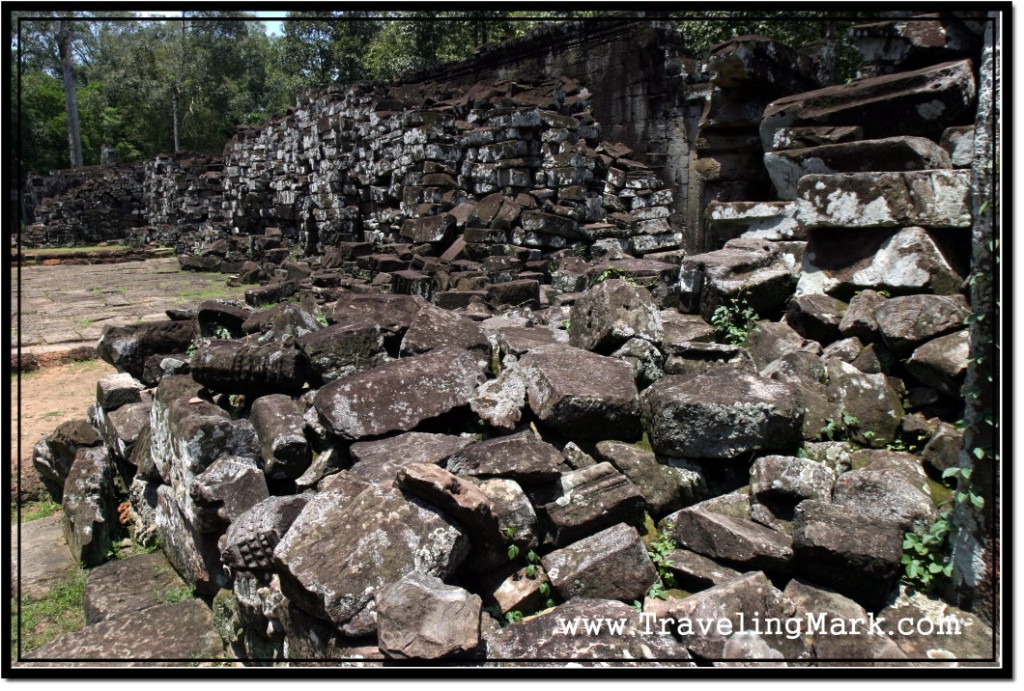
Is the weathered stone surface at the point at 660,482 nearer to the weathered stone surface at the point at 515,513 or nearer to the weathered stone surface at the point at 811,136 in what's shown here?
the weathered stone surface at the point at 515,513

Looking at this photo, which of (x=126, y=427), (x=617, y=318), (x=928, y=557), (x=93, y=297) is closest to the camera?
(x=928, y=557)

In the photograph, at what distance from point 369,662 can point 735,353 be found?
7.54 ft

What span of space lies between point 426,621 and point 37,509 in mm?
4359

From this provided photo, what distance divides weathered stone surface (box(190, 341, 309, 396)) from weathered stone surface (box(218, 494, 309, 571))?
4.06 feet

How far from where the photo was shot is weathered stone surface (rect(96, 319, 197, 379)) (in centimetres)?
556

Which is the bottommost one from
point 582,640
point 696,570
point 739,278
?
point 582,640

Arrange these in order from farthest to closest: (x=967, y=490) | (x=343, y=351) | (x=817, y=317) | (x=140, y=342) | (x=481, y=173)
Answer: (x=481, y=173)
(x=140, y=342)
(x=343, y=351)
(x=817, y=317)
(x=967, y=490)

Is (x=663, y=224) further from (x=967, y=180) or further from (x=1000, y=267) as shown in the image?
(x=1000, y=267)

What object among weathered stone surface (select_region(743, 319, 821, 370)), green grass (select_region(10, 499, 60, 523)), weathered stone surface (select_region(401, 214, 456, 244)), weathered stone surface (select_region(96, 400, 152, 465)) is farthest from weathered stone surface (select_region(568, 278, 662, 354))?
weathered stone surface (select_region(401, 214, 456, 244))

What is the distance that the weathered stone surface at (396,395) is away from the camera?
3.56 m

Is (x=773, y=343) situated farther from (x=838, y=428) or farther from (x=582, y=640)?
(x=582, y=640)

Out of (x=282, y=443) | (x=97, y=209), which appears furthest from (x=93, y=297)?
(x=97, y=209)

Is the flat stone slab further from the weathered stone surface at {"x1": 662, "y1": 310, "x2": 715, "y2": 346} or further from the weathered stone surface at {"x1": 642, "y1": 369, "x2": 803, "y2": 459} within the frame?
the weathered stone surface at {"x1": 662, "y1": 310, "x2": 715, "y2": 346}

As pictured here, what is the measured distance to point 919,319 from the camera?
3199 mm
